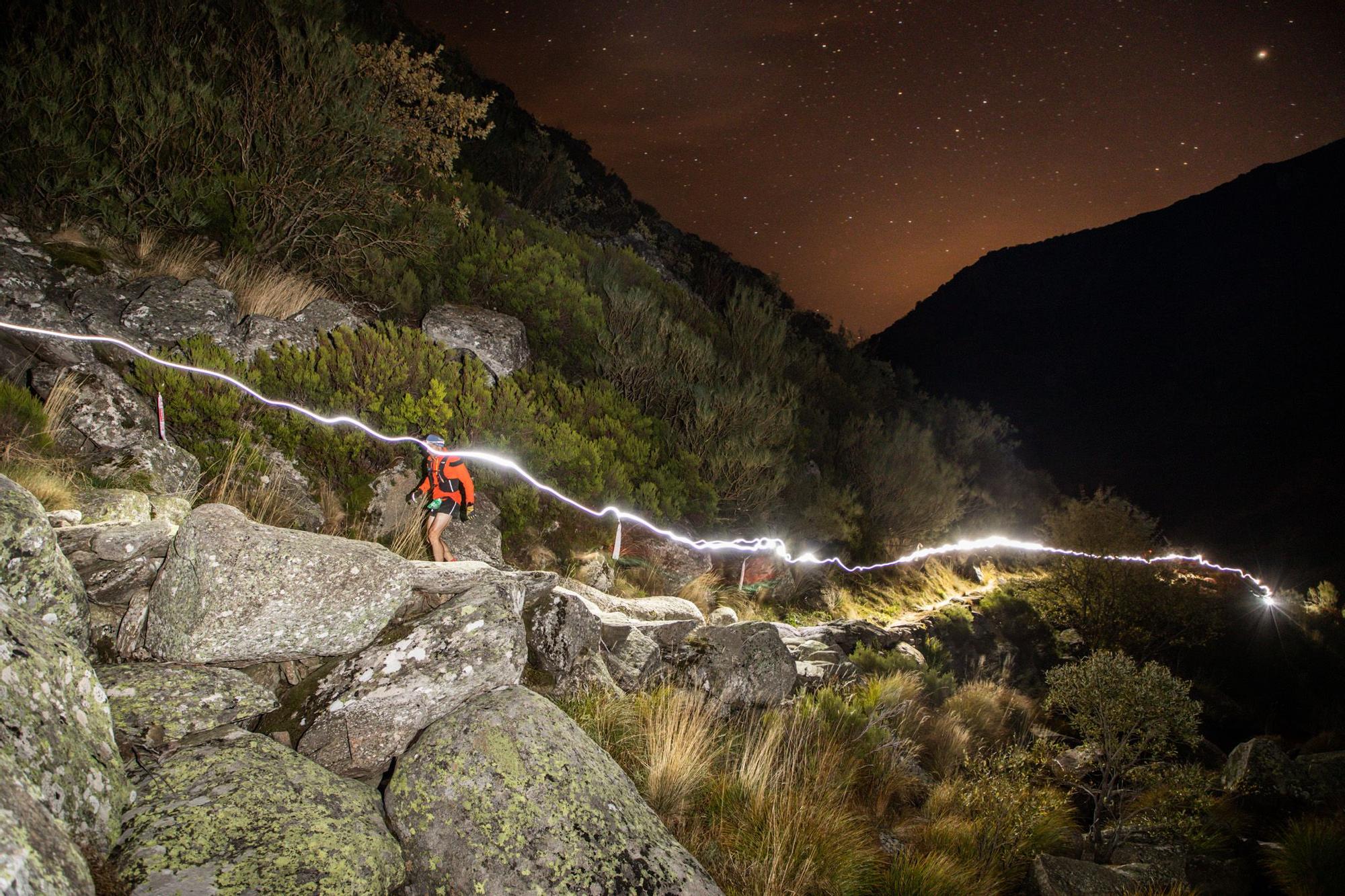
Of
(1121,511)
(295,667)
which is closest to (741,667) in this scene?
(295,667)

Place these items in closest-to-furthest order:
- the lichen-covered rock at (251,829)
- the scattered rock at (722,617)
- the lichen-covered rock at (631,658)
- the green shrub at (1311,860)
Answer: the lichen-covered rock at (251,829)
the lichen-covered rock at (631,658)
the green shrub at (1311,860)
the scattered rock at (722,617)

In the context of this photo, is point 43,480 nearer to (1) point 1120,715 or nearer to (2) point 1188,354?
(1) point 1120,715

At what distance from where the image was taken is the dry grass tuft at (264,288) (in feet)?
21.7

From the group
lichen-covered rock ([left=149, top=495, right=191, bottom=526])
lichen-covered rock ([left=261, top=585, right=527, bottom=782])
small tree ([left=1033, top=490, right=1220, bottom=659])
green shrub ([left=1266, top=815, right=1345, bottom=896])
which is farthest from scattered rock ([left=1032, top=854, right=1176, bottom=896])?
A: small tree ([left=1033, top=490, right=1220, bottom=659])

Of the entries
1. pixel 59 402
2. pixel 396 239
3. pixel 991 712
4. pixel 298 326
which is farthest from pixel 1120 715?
pixel 396 239

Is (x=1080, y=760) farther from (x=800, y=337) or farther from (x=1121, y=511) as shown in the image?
(x=800, y=337)

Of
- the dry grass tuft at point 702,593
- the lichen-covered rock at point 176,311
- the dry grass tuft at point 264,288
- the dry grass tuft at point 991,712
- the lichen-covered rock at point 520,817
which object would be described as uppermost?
the dry grass tuft at point 264,288

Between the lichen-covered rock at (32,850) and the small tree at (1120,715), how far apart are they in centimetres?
672

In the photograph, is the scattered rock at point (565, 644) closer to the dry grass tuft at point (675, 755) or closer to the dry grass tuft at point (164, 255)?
the dry grass tuft at point (675, 755)

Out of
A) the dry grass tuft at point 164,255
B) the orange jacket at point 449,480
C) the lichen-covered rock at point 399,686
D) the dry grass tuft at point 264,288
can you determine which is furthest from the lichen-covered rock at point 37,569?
the dry grass tuft at point 164,255

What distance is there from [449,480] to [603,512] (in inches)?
77.7

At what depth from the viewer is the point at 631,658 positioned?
4.91 meters

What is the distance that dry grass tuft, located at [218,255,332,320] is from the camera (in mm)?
6629

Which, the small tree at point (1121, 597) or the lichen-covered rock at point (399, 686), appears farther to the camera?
the small tree at point (1121, 597)
